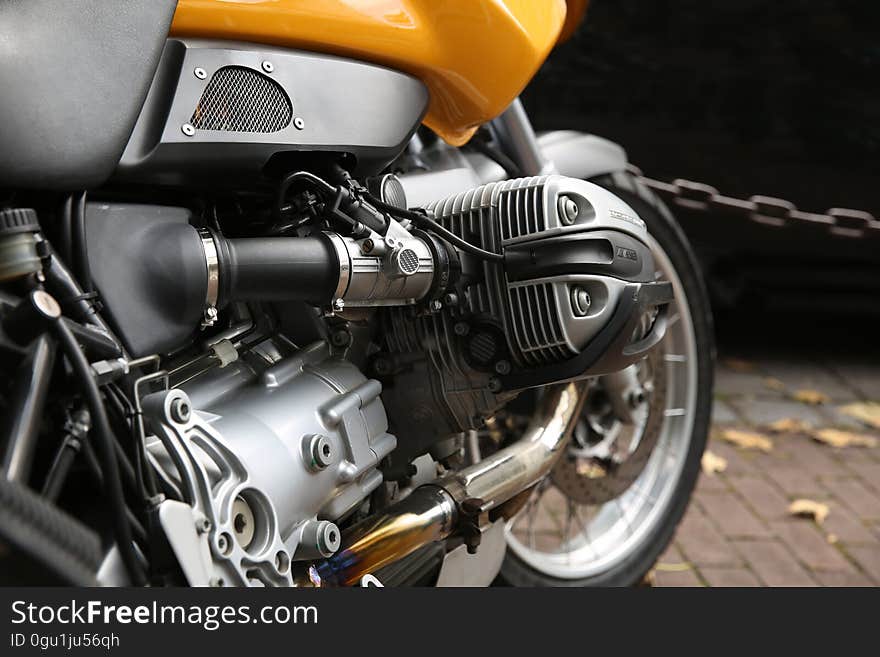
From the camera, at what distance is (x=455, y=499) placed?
1611mm

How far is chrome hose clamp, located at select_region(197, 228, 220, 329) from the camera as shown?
1222mm

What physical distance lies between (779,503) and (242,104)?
226cm

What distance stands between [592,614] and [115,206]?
83 centimetres

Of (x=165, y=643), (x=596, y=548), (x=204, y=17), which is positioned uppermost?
(x=204, y=17)

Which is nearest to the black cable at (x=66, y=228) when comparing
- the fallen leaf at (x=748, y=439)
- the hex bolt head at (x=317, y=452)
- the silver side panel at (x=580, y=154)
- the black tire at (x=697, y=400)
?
the hex bolt head at (x=317, y=452)

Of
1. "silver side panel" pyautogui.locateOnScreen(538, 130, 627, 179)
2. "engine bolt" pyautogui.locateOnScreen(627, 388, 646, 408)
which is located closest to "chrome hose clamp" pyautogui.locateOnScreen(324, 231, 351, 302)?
"silver side panel" pyautogui.locateOnScreen(538, 130, 627, 179)

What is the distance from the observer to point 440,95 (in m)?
1.66

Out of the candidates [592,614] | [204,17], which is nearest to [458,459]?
[592,614]

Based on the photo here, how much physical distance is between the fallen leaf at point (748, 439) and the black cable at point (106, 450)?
2691 mm

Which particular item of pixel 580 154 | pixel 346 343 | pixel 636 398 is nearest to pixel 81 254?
pixel 346 343

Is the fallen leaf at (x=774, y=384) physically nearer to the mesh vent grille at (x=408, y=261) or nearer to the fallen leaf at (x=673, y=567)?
the fallen leaf at (x=673, y=567)

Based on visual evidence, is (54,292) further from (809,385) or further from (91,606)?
(809,385)

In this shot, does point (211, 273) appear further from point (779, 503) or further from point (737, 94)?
point (737, 94)

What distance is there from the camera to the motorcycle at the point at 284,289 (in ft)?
3.50
